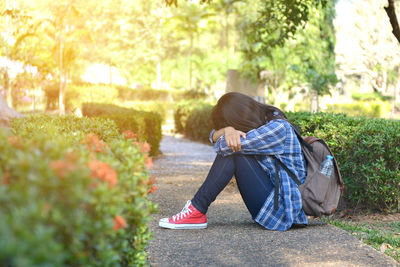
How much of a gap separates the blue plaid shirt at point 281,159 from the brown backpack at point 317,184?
0.15 ft

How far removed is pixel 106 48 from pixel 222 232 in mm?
34514

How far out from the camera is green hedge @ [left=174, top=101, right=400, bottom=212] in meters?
4.90

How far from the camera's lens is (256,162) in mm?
4113

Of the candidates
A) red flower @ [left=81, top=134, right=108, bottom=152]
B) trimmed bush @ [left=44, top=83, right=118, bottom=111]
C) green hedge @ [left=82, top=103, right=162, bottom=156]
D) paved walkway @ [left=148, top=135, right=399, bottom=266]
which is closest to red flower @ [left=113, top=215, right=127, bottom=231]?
red flower @ [left=81, top=134, right=108, bottom=152]

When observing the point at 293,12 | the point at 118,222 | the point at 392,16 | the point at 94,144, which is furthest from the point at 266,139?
the point at 293,12

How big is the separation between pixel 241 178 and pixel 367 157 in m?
1.54

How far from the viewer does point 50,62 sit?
12.7 metres

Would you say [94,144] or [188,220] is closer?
[94,144]

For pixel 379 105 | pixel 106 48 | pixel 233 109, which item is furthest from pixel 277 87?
pixel 106 48

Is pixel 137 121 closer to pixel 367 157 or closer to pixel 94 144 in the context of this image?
pixel 367 157

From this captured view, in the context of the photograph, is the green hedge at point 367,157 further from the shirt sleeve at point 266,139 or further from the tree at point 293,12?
the tree at point 293,12

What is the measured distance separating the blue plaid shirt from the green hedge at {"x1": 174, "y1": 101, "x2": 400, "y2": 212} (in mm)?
1101

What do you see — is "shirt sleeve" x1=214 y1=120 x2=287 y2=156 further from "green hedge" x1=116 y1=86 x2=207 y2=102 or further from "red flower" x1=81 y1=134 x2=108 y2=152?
"green hedge" x1=116 y1=86 x2=207 y2=102

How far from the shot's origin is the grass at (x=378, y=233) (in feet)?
13.0
